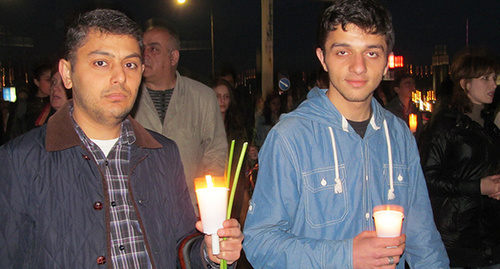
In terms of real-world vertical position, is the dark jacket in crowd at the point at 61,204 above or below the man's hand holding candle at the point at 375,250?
above

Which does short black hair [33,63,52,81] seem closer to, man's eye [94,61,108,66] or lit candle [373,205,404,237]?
man's eye [94,61,108,66]

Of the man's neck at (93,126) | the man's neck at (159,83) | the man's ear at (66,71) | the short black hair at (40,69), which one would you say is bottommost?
the man's neck at (93,126)

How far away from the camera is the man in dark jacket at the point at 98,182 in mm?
2072

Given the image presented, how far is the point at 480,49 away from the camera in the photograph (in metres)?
4.60

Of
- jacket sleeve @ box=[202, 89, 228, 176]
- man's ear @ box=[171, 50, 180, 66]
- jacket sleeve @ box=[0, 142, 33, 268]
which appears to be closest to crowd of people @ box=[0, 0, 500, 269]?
jacket sleeve @ box=[0, 142, 33, 268]

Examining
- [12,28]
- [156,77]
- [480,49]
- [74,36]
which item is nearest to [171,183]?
[74,36]

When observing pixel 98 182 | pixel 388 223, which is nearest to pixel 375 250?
pixel 388 223

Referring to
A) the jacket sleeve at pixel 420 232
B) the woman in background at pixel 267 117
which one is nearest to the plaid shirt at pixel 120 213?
the jacket sleeve at pixel 420 232

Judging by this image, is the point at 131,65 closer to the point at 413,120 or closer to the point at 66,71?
the point at 66,71

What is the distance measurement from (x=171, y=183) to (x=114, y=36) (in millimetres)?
832

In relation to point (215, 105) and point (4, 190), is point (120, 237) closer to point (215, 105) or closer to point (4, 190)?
point (4, 190)

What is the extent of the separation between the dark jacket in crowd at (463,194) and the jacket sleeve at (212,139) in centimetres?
195

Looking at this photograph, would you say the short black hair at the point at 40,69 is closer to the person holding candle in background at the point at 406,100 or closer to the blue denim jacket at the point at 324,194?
the blue denim jacket at the point at 324,194

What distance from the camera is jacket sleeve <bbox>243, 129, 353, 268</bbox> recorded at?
2170 millimetres
